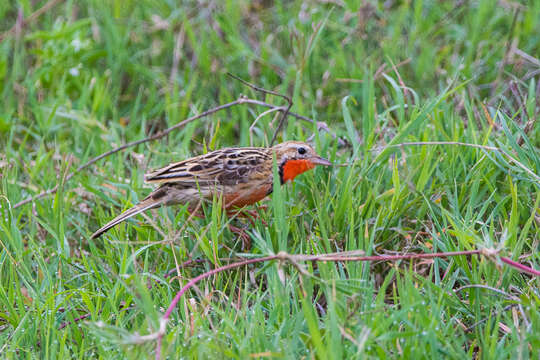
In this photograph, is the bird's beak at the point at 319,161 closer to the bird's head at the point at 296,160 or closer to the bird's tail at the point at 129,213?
the bird's head at the point at 296,160

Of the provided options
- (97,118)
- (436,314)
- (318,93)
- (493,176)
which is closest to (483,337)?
(436,314)

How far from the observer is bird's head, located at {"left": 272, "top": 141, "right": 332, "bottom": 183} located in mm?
5234

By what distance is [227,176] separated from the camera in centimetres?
516

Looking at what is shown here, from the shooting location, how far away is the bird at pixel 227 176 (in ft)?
16.7

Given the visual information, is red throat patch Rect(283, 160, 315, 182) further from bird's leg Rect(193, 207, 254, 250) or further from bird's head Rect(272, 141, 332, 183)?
bird's leg Rect(193, 207, 254, 250)

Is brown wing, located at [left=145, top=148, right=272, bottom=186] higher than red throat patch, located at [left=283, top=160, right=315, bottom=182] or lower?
higher

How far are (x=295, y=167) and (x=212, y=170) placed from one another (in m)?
0.57

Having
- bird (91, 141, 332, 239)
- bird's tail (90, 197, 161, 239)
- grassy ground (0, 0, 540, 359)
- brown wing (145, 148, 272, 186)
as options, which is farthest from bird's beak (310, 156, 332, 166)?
bird's tail (90, 197, 161, 239)

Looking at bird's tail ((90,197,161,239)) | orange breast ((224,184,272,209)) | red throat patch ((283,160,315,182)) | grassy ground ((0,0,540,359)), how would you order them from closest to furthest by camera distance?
grassy ground ((0,0,540,359)), bird's tail ((90,197,161,239)), orange breast ((224,184,272,209)), red throat patch ((283,160,315,182))

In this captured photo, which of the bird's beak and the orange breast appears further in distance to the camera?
the bird's beak

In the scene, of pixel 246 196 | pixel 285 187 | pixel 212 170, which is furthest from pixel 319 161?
pixel 212 170

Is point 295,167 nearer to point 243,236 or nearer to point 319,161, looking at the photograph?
point 319,161

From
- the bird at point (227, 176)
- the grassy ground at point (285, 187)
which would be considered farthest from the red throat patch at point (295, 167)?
A: the grassy ground at point (285, 187)

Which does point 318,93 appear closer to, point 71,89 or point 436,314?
point 71,89
